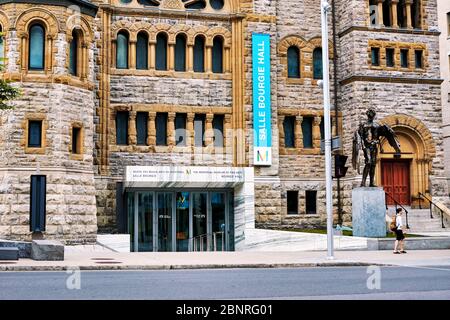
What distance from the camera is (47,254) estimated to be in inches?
834

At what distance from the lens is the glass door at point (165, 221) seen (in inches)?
1366

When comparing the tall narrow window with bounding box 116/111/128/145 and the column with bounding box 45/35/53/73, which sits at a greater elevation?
the column with bounding box 45/35/53/73

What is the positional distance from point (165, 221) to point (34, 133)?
886 cm

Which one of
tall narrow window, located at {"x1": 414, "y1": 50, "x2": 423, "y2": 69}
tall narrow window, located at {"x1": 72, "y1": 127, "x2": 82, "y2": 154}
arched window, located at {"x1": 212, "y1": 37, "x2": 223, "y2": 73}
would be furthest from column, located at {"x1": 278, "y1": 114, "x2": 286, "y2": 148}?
tall narrow window, located at {"x1": 72, "y1": 127, "x2": 82, "y2": 154}

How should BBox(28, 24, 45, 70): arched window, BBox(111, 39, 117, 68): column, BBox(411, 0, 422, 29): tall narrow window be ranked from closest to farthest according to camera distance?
BBox(28, 24, 45, 70): arched window, BBox(111, 39, 117, 68): column, BBox(411, 0, 422, 29): tall narrow window

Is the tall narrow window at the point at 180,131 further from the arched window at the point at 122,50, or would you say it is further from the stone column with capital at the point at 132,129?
the arched window at the point at 122,50

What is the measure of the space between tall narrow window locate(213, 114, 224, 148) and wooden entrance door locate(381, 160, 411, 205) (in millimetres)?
8856

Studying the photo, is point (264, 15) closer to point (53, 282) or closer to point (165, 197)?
point (165, 197)

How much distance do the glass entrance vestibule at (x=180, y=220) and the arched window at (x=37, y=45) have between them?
328 inches

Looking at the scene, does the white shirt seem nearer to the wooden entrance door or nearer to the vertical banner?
the vertical banner

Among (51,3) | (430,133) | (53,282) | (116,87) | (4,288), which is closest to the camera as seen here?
(4,288)

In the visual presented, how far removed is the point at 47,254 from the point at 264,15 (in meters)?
20.2

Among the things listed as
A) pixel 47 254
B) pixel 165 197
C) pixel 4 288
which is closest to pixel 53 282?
pixel 4 288

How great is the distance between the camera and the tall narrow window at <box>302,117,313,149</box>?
37.9 m
